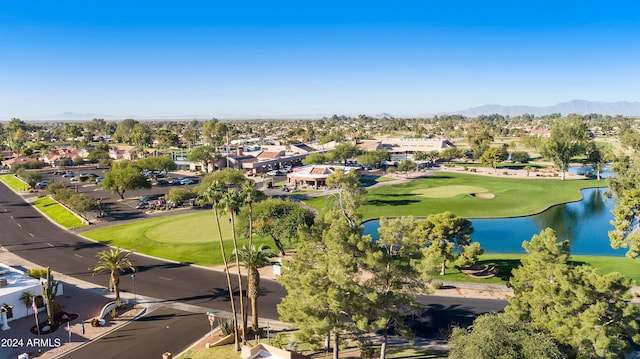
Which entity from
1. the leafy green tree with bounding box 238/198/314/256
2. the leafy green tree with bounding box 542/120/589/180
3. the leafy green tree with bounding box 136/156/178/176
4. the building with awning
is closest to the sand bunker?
the building with awning

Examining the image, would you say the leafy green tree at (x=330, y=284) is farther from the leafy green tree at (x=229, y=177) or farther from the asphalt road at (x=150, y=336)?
the leafy green tree at (x=229, y=177)

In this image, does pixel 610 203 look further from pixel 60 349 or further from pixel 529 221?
pixel 60 349

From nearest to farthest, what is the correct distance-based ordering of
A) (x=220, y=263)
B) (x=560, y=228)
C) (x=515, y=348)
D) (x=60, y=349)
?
(x=515, y=348) < (x=60, y=349) < (x=220, y=263) < (x=560, y=228)

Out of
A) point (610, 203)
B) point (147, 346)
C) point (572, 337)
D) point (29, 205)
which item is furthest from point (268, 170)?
Result: point (572, 337)

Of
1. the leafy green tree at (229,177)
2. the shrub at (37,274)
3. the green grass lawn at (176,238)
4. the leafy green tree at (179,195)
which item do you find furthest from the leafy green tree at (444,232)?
the leafy green tree at (229,177)

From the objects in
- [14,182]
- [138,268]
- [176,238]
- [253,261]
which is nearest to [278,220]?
[138,268]

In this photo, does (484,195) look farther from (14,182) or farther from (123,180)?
(14,182)

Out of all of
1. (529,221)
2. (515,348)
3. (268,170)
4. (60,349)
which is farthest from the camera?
(268,170)
